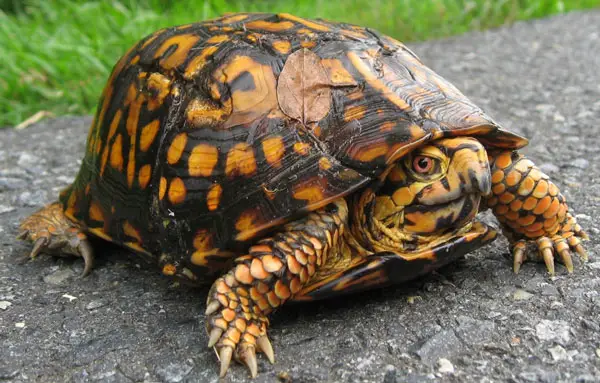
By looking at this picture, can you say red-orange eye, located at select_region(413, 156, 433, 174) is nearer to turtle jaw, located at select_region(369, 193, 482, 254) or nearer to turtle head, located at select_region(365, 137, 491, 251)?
turtle head, located at select_region(365, 137, 491, 251)

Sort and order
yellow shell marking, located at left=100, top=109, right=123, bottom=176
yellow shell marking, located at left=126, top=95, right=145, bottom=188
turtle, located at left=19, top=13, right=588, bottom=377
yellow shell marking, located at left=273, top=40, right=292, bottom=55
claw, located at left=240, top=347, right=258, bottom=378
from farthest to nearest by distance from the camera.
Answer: yellow shell marking, located at left=100, top=109, right=123, bottom=176 → yellow shell marking, located at left=126, top=95, right=145, bottom=188 → yellow shell marking, located at left=273, top=40, right=292, bottom=55 → turtle, located at left=19, top=13, right=588, bottom=377 → claw, located at left=240, top=347, right=258, bottom=378

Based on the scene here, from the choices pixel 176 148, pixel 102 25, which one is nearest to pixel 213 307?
pixel 176 148

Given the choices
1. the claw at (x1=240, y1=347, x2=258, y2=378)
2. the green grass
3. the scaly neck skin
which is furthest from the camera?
the green grass

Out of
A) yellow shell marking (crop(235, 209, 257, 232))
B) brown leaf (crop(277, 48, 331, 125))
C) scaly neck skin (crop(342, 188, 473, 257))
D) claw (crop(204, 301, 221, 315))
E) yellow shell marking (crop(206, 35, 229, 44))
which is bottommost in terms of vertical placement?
claw (crop(204, 301, 221, 315))

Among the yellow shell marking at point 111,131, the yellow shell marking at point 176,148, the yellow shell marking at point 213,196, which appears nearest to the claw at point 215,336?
the yellow shell marking at point 213,196

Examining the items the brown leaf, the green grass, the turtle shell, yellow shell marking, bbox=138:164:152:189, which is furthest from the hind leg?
the green grass

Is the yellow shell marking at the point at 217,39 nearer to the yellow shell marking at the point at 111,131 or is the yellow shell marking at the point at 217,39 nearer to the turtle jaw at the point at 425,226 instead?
the yellow shell marking at the point at 111,131

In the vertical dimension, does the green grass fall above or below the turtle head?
below

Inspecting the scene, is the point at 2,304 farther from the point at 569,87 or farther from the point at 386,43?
the point at 569,87
